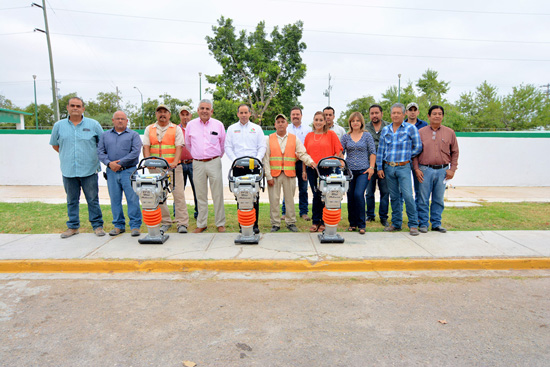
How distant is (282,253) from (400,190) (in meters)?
2.41

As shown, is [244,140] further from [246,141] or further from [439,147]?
[439,147]

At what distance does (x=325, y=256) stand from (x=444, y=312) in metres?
1.71

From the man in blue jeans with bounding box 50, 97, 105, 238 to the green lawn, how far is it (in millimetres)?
906

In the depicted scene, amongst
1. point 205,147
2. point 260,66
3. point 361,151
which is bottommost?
point 361,151

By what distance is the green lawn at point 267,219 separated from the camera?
641 centimetres

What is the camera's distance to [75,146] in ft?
18.3

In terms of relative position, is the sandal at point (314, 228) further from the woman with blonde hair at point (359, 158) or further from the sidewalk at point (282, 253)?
the woman with blonde hair at point (359, 158)

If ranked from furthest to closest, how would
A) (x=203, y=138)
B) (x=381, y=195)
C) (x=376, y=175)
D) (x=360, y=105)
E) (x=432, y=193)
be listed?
(x=360, y=105), (x=381, y=195), (x=376, y=175), (x=432, y=193), (x=203, y=138)

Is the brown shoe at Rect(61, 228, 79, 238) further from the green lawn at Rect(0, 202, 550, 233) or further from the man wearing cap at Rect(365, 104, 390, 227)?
the man wearing cap at Rect(365, 104, 390, 227)

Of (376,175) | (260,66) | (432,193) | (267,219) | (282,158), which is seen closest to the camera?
(282,158)

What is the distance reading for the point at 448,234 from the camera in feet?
19.3

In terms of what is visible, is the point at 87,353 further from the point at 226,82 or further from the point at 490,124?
the point at 490,124

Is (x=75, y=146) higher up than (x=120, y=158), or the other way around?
(x=75, y=146)

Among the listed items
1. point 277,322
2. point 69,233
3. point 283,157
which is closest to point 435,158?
point 283,157
